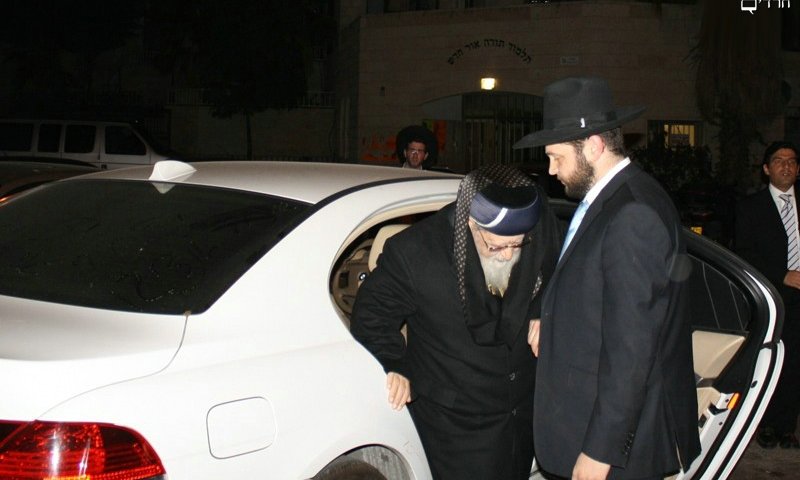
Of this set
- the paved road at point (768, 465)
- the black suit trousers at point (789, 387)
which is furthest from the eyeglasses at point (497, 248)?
the black suit trousers at point (789, 387)

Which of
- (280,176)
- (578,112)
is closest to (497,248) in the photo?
(578,112)

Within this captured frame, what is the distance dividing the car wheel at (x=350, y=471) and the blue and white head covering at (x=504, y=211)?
32.1 inches

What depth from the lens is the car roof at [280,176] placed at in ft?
10.5

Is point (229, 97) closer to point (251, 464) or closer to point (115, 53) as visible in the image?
point (115, 53)

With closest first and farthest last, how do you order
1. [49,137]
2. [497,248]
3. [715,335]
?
1. [497,248]
2. [715,335]
3. [49,137]

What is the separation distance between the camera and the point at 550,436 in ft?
9.13

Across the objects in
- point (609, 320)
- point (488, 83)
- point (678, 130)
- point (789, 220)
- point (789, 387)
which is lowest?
point (789, 387)

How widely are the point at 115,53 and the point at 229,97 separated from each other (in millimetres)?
7965

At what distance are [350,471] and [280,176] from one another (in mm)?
1171

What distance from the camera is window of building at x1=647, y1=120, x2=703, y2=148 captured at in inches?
845

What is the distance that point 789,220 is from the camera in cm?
550

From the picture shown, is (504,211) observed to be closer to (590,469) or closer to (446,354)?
(446,354)

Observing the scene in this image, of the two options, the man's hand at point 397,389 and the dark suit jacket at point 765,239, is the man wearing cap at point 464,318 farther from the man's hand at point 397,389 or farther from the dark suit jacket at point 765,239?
the dark suit jacket at point 765,239

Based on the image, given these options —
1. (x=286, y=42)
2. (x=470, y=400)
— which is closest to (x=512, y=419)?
(x=470, y=400)
